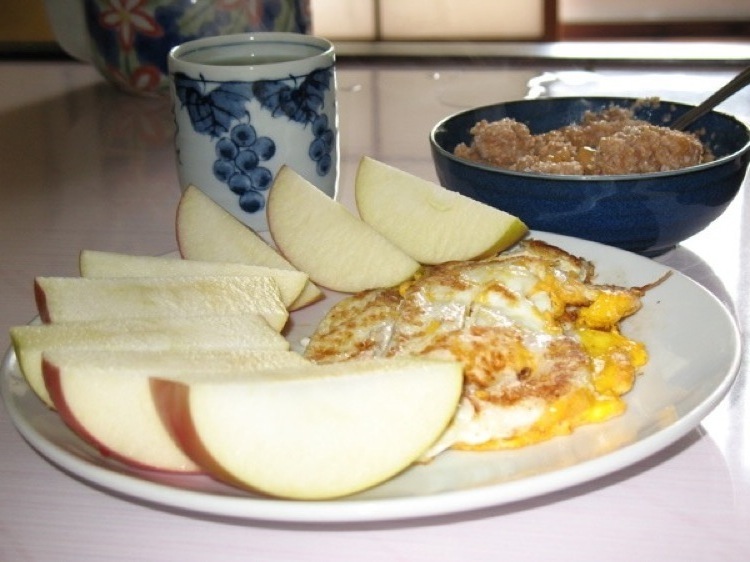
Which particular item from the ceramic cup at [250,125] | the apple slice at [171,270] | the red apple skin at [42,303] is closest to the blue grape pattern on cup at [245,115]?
the ceramic cup at [250,125]

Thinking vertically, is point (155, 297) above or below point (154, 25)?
below

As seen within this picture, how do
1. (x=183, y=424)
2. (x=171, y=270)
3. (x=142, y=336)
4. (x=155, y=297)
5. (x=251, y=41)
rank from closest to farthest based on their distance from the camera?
(x=183, y=424) → (x=142, y=336) → (x=155, y=297) → (x=171, y=270) → (x=251, y=41)

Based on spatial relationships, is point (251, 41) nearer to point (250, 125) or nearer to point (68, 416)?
point (250, 125)

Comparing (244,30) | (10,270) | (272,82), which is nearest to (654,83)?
(244,30)

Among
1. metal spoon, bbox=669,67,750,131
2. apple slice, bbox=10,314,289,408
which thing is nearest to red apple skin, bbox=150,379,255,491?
apple slice, bbox=10,314,289,408

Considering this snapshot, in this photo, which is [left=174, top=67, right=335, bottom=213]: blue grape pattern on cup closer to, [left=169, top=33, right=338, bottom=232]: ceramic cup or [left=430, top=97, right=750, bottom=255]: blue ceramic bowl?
[left=169, top=33, right=338, bottom=232]: ceramic cup

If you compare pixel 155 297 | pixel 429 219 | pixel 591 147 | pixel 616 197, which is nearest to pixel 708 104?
pixel 591 147

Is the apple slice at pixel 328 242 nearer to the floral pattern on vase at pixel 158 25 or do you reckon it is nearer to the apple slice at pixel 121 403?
the apple slice at pixel 121 403
